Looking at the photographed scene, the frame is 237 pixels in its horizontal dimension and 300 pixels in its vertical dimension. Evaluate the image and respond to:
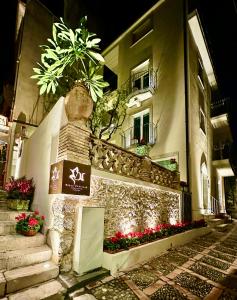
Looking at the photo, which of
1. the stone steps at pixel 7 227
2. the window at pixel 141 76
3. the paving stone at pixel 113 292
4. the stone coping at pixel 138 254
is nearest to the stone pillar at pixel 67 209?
the stone coping at pixel 138 254

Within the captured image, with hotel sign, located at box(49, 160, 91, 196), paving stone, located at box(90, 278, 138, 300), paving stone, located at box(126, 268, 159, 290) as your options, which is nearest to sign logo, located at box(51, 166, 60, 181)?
hotel sign, located at box(49, 160, 91, 196)

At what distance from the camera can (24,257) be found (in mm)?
4016

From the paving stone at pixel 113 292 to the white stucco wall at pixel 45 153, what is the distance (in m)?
1.95

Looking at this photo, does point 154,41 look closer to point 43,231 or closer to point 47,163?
point 47,163

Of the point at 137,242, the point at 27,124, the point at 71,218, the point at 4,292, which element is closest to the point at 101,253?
the point at 71,218

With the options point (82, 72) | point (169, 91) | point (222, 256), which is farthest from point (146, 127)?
point (222, 256)

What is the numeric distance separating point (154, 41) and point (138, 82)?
2.85 metres

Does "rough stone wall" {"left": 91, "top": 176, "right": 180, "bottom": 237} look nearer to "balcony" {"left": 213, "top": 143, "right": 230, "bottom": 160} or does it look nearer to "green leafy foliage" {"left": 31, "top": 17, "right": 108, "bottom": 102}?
"green leafy foliage" {"left": 31, "top": 17, "right": 108, "bottom": 102}

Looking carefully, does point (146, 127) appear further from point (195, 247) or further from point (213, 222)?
point (195, 247)

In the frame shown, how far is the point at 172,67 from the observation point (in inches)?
495

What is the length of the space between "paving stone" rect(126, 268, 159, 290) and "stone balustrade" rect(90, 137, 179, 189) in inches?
102

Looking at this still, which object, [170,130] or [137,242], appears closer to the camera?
[137,242]

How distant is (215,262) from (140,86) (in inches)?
470

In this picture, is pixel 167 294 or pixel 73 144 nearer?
pixel 167 294
